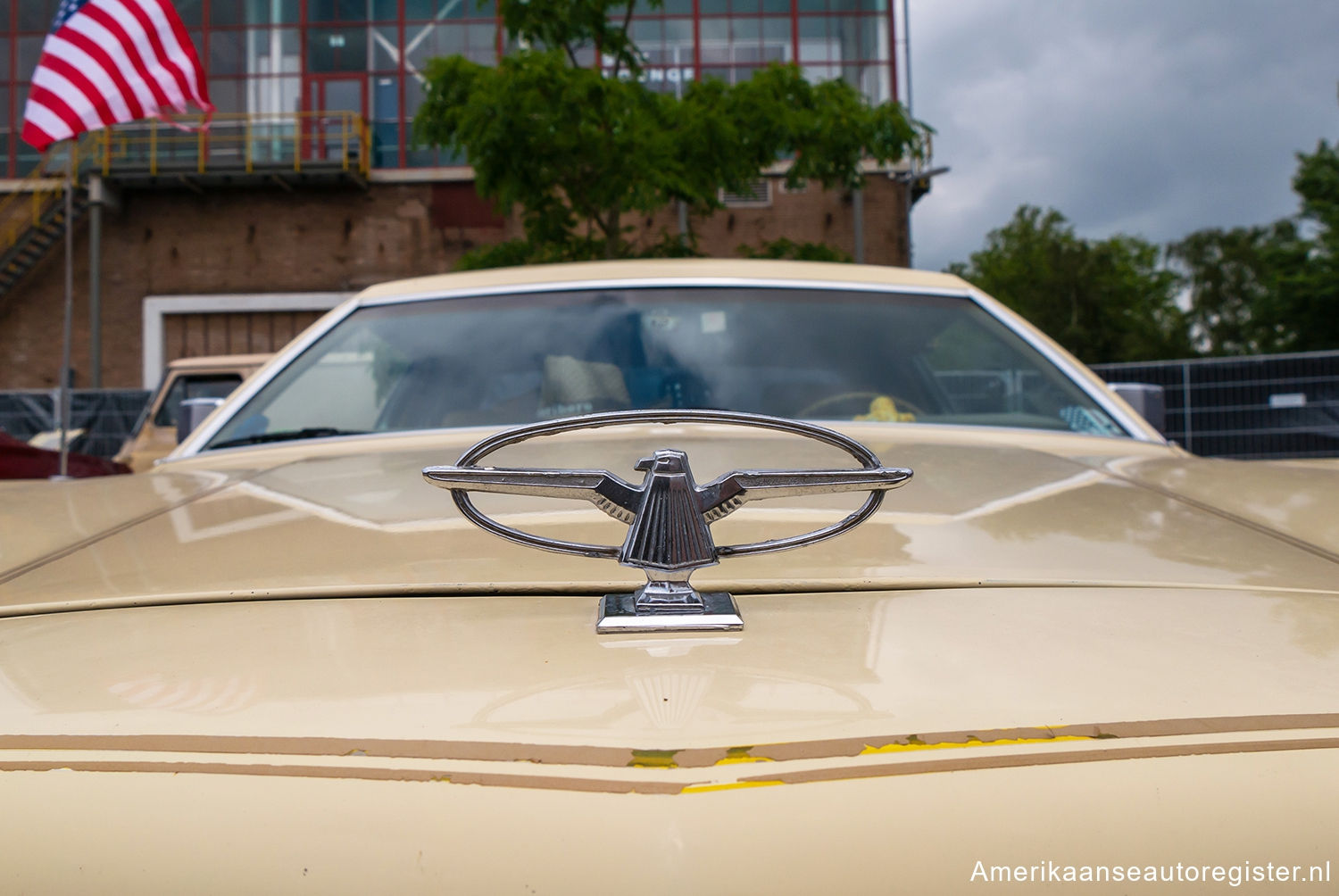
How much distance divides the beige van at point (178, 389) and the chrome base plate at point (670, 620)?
5961 mm

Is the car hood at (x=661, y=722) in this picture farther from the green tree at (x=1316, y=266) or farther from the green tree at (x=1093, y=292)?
the green tree at (x=1093, y=292)

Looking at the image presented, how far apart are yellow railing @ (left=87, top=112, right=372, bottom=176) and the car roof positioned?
16608 millimetres

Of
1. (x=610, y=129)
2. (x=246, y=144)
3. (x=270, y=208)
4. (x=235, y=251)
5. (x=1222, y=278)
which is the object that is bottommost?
(x=610, y=129)

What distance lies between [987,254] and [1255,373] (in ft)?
144

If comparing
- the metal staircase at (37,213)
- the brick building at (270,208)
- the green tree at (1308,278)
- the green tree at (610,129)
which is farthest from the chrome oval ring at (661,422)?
the green tree at (1308,278)

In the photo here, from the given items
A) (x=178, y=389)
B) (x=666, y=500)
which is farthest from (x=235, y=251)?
(x=666, y=500)

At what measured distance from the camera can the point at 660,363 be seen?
1883 mm

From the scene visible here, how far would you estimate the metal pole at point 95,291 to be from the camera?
1742 cm

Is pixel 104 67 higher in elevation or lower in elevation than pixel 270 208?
lower

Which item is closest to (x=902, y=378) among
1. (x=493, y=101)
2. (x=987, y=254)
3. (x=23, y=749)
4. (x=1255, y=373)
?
(x=23, y=749)

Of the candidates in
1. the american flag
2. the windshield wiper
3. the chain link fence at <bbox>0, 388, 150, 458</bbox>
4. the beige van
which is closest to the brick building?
the chain link fence at <bbox>0, 388, 150, 458</bbox>

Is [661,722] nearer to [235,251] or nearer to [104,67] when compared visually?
[104,67]

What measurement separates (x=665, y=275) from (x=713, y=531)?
47.7 inches

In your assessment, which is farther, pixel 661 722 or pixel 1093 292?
pixel 1093 292
